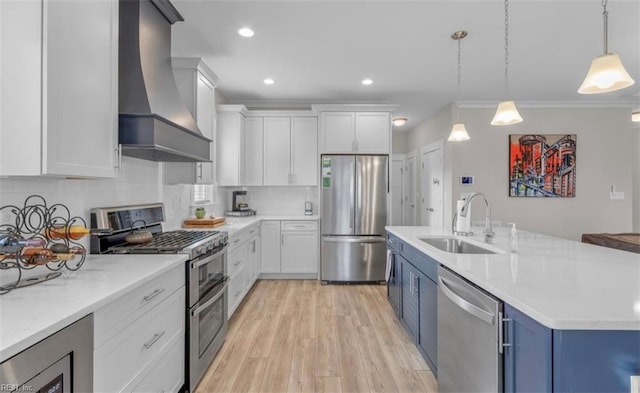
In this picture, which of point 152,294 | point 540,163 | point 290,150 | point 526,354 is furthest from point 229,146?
point 540,163

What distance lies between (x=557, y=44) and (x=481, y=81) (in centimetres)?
98

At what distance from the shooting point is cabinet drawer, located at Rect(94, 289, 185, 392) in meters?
1.15

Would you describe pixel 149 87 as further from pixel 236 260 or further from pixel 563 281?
pixel 563 281

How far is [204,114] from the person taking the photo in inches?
119

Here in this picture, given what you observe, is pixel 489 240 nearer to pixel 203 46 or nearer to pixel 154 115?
pixel 154 115

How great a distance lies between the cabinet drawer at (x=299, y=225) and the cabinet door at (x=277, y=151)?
2.11 ft

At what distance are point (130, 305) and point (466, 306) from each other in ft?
4.95

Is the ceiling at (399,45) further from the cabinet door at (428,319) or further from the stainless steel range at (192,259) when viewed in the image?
the cabinet door at (428,319)

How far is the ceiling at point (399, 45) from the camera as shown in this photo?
7.64 ft

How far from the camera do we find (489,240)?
2236 mm

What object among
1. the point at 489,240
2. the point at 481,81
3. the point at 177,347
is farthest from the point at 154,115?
the point at 481,81

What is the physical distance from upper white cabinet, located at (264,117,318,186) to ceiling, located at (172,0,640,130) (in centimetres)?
42

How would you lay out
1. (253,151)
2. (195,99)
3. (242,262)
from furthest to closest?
1. (253,151)
2. (242,262)
3. (195,99)

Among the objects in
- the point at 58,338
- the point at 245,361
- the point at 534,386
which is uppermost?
the point at 58,338
